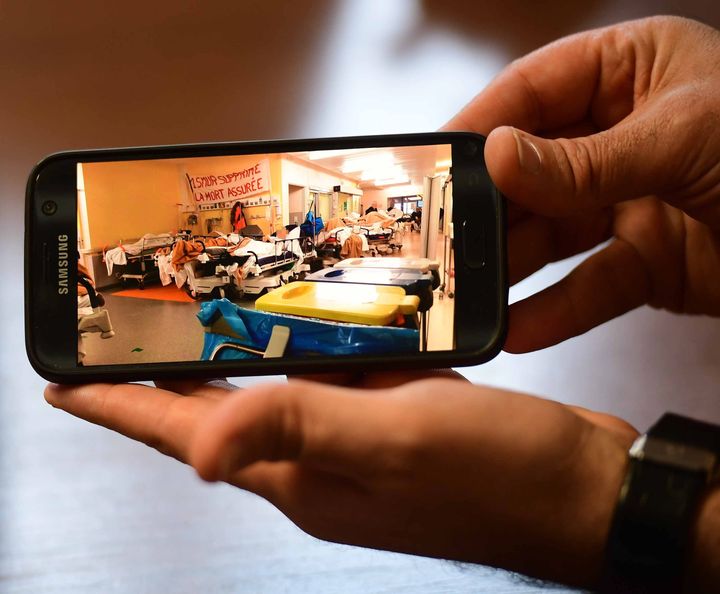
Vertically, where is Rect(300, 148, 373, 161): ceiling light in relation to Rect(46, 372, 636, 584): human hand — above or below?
above

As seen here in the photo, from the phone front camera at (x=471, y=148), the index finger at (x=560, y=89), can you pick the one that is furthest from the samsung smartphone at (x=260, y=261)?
the index finger at (x=560, y=89)

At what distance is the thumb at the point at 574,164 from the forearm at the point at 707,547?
0.23 metres

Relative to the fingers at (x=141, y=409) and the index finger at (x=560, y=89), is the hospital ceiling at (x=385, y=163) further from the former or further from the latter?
the fingers at (x=141, y=409)

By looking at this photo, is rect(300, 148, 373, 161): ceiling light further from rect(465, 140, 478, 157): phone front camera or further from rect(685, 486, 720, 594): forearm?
rect(685, 486, 720, 594): forearm

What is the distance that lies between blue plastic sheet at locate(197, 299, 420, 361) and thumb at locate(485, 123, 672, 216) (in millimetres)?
157

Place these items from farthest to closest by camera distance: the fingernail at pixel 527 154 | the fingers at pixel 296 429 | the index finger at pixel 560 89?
the index finger at pixel 560 89, the fingernail at pixel 527 154, the fingers at pixel 296 429

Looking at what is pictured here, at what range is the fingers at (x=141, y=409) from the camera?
37 cm

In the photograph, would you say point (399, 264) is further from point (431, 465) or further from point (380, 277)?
point (431, 465)

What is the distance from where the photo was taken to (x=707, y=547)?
271 mm

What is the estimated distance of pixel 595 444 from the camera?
0.97 ft

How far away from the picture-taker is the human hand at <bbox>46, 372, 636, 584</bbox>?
0.75 feet

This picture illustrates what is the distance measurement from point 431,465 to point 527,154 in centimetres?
24

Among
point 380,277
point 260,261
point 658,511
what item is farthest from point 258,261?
point 658,511

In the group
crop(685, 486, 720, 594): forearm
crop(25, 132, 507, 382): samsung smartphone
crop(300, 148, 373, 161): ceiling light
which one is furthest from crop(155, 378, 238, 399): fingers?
crop(685, 486, 720, 594): forearm
